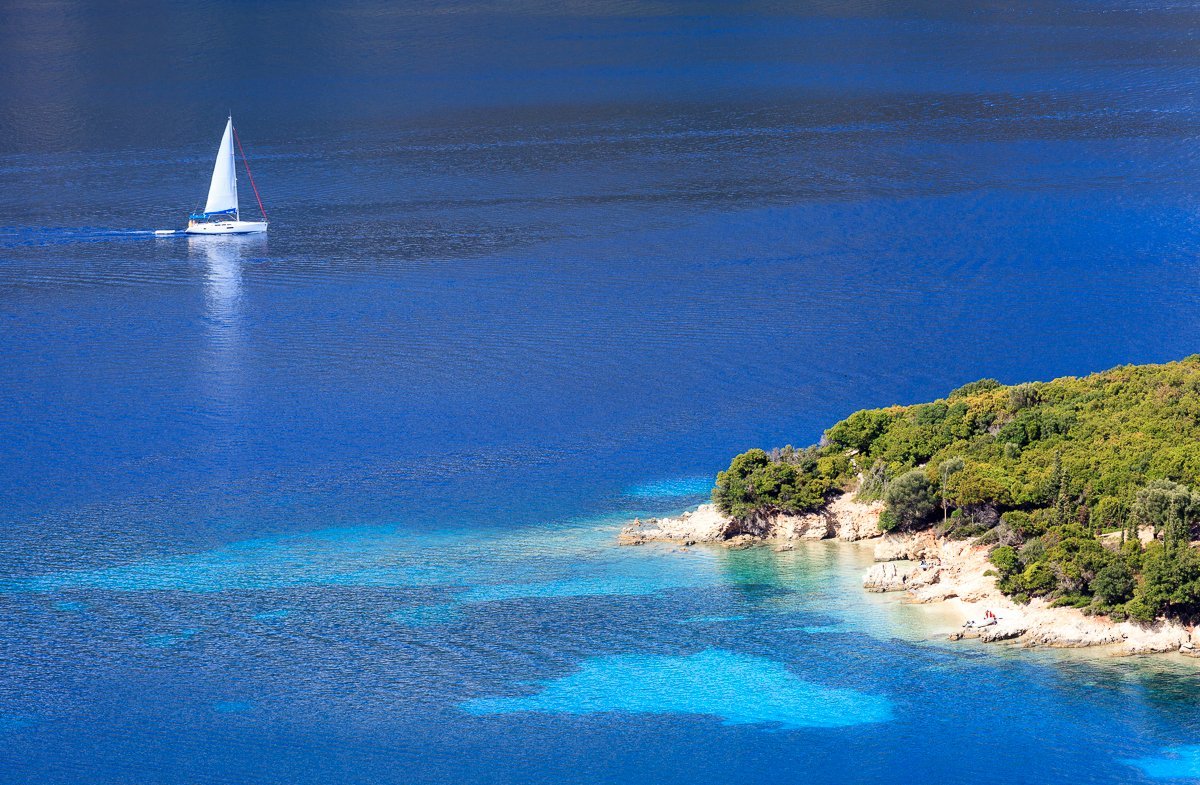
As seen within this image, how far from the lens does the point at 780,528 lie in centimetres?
4344

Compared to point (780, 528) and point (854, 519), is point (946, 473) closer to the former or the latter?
point (854, 519)

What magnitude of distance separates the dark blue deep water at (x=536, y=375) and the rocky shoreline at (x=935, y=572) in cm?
78

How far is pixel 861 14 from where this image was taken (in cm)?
15488

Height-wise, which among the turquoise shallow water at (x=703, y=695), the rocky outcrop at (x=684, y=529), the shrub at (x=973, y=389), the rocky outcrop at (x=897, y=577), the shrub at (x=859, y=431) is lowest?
the turquoise shallow water at (x=703, y=695)

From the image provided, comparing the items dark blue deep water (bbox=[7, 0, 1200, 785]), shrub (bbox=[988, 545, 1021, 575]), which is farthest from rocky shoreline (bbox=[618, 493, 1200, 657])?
dark blue deep water (bbox=[7, 0, 1200, 785])

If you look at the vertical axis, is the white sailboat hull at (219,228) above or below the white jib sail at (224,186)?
below

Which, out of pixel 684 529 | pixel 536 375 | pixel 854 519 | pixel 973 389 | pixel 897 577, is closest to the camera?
pixel 897 577

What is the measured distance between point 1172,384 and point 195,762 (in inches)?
1116

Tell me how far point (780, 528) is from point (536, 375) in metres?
19.7

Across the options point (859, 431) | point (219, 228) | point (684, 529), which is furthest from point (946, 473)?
point (219, 228)

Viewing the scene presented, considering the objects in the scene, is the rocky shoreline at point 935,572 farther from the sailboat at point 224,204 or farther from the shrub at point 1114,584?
the sailboat at point 224,204

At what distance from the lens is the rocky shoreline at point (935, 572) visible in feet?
116

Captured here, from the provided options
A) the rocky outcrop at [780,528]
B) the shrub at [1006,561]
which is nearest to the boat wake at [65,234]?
the rocky outcrop at [780,528]

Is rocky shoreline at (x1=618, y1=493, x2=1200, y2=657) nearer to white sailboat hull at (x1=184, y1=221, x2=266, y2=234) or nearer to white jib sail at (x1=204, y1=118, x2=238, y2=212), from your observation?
white sailboat hull at (x1=184, y1=221, x2=266, y2=234)
